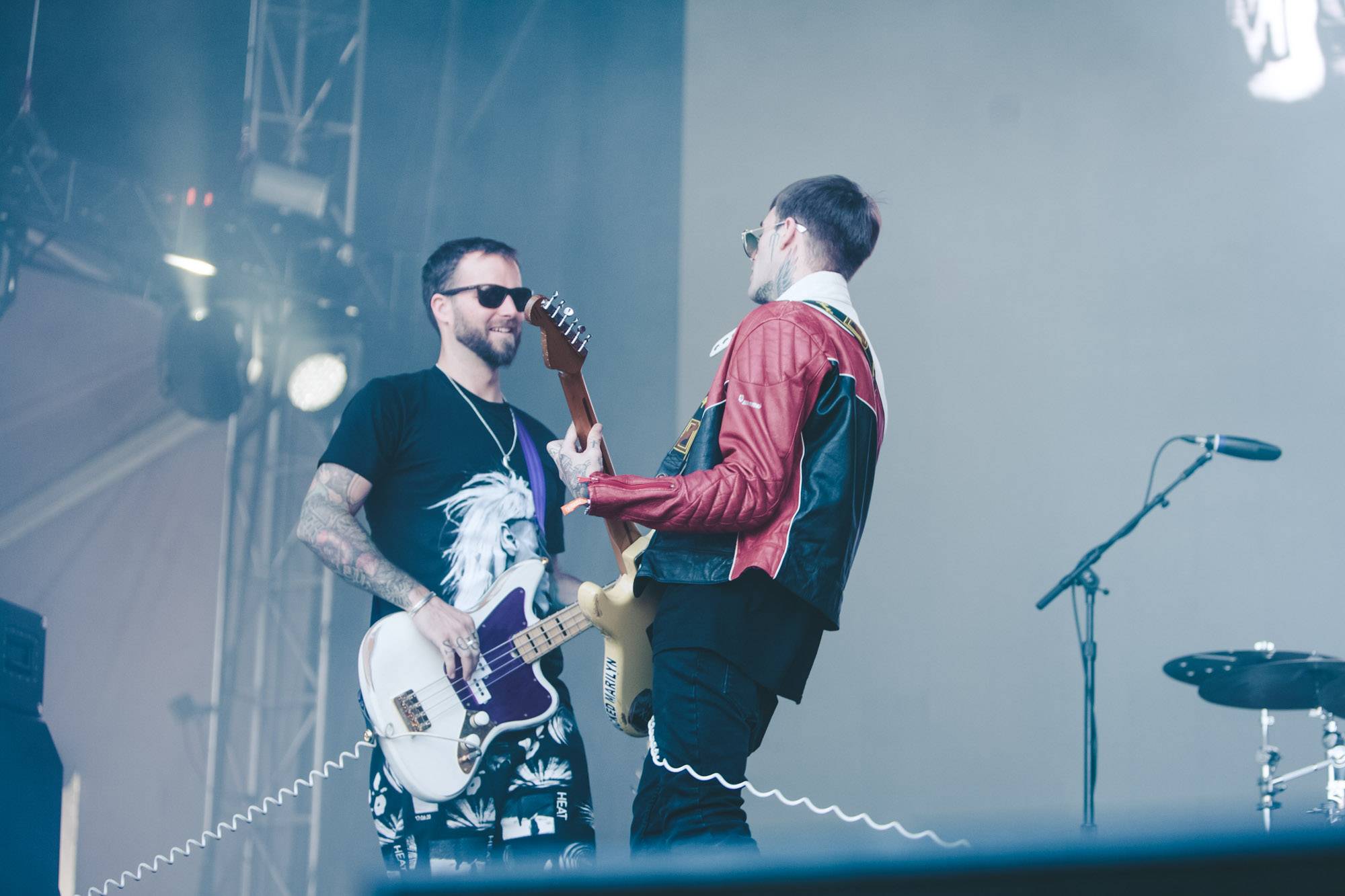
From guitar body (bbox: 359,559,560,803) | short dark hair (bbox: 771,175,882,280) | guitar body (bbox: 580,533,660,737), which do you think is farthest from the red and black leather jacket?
guitar body (bbox: 359,559,560,803)

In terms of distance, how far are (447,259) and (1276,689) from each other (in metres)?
2.87

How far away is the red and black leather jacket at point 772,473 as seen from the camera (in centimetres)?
199

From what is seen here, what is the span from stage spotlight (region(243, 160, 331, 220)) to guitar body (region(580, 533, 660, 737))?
3.06 m

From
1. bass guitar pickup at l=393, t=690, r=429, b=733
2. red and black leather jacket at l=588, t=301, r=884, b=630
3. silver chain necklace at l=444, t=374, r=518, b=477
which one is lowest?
bass guitar pickup at l=393, t=690, r=429, b=733

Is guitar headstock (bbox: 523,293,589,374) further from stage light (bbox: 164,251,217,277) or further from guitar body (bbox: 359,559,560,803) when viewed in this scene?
stage light (bbox: 164,251,217,277)

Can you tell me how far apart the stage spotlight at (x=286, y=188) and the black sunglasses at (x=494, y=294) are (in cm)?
177

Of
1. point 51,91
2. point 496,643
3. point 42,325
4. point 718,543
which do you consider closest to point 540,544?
point 496,643

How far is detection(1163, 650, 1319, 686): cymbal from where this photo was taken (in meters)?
3.68

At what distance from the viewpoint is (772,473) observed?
6.58 ft

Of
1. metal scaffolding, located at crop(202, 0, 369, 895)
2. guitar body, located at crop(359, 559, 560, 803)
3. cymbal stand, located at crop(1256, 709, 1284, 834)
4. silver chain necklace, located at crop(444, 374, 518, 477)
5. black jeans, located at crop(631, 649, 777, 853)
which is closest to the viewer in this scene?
black jeans, located at crop(631, 649, 777, 853)

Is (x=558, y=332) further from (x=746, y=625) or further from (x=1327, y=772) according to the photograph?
(x=1327, y=772)

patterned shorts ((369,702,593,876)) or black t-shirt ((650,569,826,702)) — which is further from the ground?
black t-shirt ((650,569,826,702))

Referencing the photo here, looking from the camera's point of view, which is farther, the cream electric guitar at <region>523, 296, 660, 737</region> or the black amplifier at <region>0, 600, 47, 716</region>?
the black amplifier at <region>0, 600, 47, 716</region>

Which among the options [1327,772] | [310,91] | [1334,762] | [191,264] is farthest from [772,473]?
[310,91]
